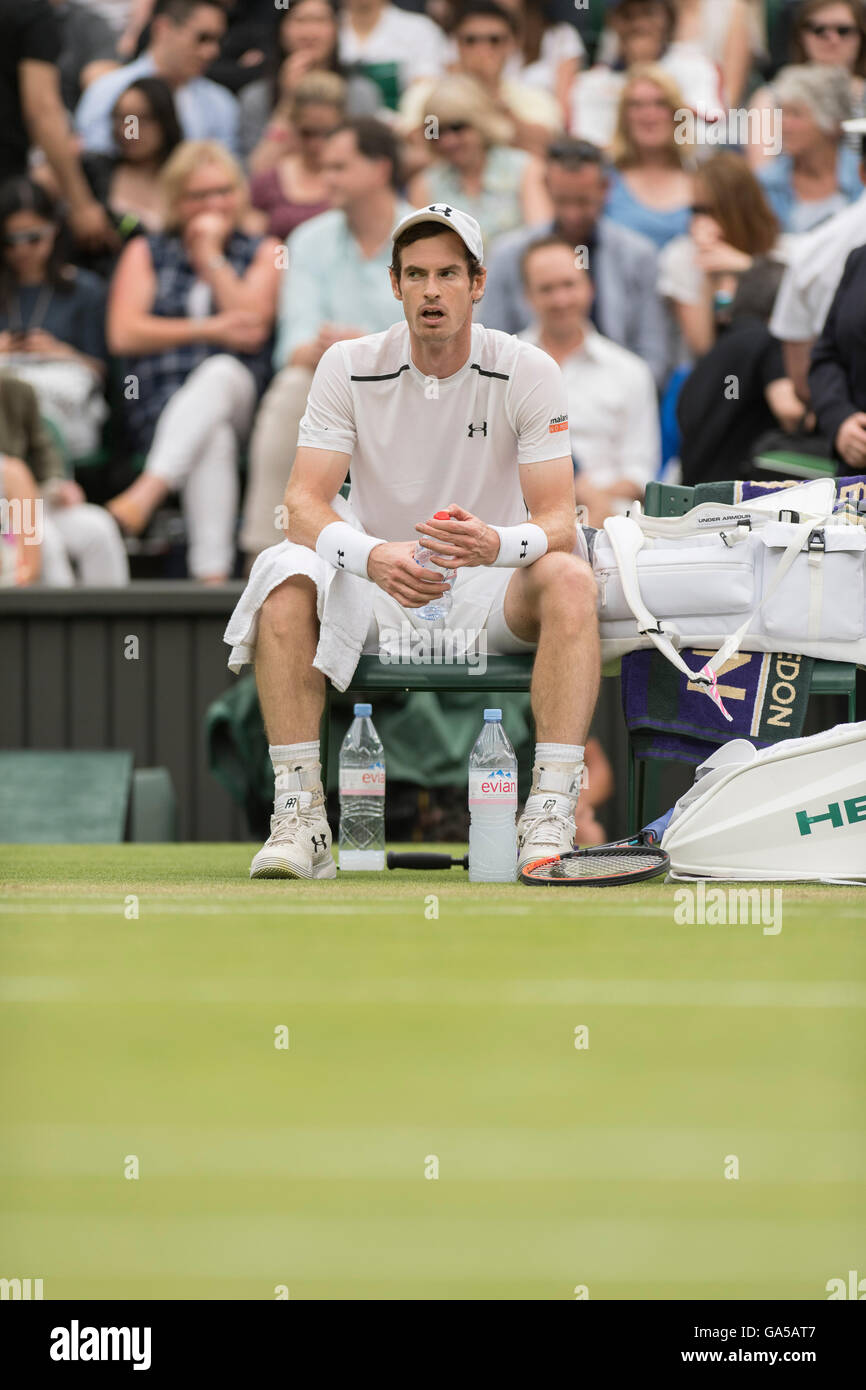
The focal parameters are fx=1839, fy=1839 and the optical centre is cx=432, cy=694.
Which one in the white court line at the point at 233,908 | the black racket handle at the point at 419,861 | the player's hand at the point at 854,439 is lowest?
the white court line at the point at 233,908

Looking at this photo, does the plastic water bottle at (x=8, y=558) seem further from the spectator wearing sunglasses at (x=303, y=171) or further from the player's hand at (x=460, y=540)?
the player's hand at (x=460, y=540)

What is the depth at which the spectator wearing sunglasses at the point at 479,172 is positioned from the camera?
24.0 ft

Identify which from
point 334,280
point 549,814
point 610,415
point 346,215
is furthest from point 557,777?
point 346,215

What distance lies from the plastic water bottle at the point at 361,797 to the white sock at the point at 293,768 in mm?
376

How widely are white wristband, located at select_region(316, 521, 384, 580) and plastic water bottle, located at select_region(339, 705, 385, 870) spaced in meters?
0.53

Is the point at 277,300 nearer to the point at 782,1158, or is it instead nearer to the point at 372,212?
the point at 372,212

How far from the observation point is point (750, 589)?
3740 millimetres

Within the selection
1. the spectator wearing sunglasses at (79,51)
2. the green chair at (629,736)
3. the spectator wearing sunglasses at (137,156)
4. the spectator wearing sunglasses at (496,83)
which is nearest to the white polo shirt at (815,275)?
the green chair at (629,736)

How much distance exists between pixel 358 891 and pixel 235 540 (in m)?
4.05

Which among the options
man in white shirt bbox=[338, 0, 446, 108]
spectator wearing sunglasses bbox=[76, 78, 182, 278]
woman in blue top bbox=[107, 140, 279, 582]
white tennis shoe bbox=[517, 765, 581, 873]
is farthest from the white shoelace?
man in white shirt bbox=[338, 0, 446, 108]

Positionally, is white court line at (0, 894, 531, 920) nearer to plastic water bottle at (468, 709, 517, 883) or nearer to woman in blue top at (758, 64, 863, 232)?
plastic water bottle at (468, 709, 517, 883)

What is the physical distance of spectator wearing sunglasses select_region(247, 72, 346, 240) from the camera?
24.2ft

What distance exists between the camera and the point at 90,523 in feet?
22.0

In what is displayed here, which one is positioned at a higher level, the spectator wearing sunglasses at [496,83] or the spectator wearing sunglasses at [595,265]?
the spectator wearing sunglasses at [496,83]
